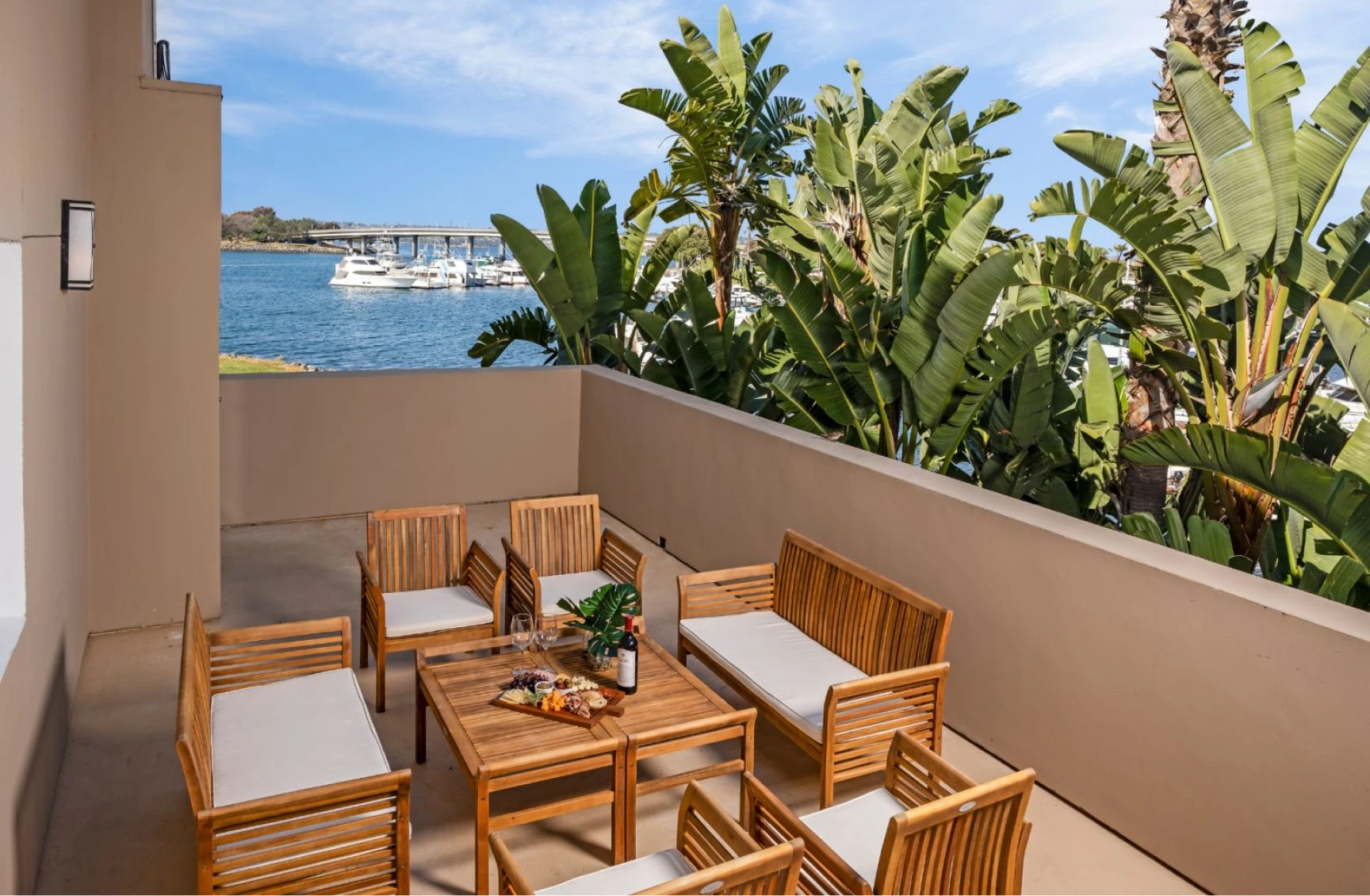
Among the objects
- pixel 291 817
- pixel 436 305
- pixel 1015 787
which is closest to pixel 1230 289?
pixel 1015 787

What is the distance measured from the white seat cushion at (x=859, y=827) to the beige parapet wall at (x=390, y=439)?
561cm

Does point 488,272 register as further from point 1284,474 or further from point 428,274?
point 1284,474

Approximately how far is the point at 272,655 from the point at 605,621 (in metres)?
1.33

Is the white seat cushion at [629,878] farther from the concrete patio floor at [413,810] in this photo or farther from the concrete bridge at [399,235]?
the concrete bridge at [399,235]

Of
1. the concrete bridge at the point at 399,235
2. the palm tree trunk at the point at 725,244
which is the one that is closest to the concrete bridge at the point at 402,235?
the concrete bridge at the point at 399,235

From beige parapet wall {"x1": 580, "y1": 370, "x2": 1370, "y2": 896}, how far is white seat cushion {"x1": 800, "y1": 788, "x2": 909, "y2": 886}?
1.11 m

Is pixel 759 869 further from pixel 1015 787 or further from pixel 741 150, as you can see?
pixel 741 150

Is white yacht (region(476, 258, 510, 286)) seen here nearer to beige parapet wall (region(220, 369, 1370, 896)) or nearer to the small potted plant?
beige parapet wall (region(220, 369, 1370, 896))

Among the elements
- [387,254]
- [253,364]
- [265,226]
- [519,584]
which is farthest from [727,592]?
[387,254]

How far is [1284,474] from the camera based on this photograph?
379 centimetres

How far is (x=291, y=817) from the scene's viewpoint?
302 cm

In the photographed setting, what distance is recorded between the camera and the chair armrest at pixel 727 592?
491cm

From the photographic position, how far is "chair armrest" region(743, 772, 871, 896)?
282 cm

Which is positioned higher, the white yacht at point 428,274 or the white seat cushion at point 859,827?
the white yacht at point 428,274
